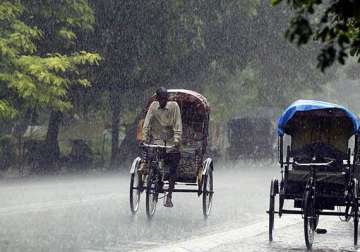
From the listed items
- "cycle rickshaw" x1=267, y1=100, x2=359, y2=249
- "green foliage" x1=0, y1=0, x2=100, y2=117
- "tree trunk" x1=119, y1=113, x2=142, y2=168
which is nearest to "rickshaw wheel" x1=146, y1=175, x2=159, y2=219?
"cycle rickshaw" x1=267, y1=100, x2=359, y2=249

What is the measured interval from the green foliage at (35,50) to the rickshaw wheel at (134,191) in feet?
29.1

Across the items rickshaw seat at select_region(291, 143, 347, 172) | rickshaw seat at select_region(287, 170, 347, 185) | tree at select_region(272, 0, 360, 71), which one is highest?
tree at select_region(272, 0, 360, 71)

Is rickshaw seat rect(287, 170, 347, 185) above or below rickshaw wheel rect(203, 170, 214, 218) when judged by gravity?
above

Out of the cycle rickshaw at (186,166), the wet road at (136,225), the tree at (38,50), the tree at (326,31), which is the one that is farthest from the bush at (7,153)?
the tree at (326,31)

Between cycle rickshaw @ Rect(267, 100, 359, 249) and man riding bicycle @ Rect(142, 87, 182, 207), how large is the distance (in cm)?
203

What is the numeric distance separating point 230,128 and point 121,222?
2864cm

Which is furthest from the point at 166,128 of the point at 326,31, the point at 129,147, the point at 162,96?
the point at 129,147

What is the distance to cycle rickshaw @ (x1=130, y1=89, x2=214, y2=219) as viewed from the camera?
13445mm

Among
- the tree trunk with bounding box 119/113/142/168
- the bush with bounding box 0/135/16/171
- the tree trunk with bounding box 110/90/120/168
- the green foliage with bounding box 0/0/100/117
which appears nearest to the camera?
the green foliage with bounding box 0/0/100/117

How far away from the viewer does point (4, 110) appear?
878 inches

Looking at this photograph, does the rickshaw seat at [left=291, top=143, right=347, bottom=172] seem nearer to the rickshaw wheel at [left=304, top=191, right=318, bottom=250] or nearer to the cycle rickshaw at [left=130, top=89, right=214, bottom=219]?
the rickshaw wheel at [left=304, top=191, right=318, bottom=250]

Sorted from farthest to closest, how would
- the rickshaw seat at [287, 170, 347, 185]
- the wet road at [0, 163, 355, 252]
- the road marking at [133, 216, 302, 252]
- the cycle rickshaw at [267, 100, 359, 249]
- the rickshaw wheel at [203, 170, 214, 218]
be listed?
the rickshaw wheel at [203, 170, 214, 218] → the rickshaw seat at [287, 170, 347, 185] → the cycle rickshaw at [267, 100, 359, 249] → the wet road at [0, 163, 355, 252] → the road marking at [133, 216, 302, 252]

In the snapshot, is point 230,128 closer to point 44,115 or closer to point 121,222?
point 44,115

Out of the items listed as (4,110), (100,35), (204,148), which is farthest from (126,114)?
(204,148)
